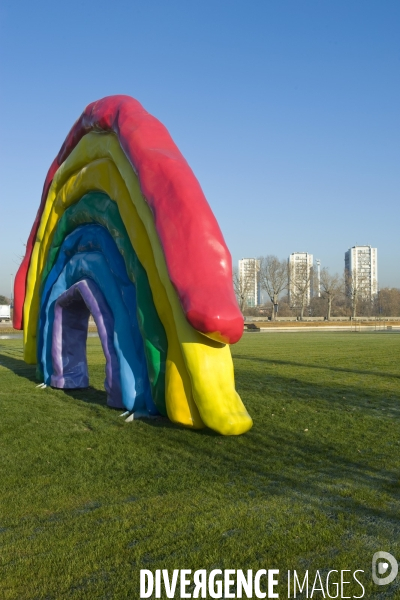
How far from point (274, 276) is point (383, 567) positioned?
73218 millimetres

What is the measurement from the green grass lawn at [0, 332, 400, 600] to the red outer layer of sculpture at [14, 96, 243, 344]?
5.69 ft

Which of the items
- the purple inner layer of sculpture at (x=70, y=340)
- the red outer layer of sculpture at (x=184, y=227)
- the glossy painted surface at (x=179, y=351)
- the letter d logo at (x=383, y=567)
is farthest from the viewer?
the purple inner layer of sculpture at (x=70, y=340)

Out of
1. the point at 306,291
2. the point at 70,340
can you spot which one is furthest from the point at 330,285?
the point at 70,340

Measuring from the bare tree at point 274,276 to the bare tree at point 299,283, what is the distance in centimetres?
142

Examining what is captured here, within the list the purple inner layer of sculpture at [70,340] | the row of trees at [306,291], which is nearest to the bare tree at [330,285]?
the row of trees at [306,291]

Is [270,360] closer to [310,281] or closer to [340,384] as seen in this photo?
[340,384]

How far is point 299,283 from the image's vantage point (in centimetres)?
7938

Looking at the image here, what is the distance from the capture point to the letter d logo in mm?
3576

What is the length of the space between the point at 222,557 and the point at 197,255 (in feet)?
13.1

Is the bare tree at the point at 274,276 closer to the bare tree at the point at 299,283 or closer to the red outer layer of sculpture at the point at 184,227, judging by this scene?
the bare tree at the point at 299,283

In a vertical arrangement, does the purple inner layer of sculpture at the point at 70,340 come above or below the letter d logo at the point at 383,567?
above

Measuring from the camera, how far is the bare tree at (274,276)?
2990 inches

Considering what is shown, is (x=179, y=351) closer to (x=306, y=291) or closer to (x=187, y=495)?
(x=187, y=495)

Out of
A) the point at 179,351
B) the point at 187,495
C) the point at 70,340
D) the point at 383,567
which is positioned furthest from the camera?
the point at 70,340
